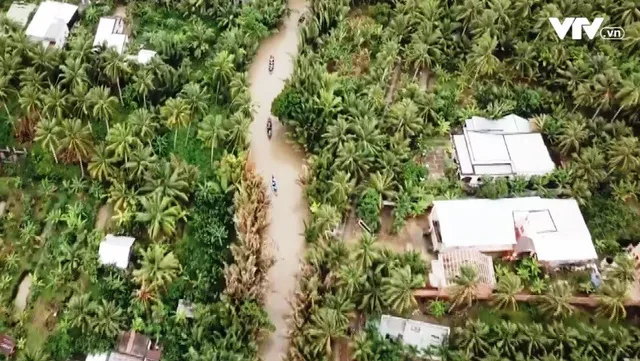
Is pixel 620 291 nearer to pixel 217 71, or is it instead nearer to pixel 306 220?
pixel 306 220

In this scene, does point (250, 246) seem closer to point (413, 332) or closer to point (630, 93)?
point (413, 332)

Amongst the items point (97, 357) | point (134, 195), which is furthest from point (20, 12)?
point (97, 357)

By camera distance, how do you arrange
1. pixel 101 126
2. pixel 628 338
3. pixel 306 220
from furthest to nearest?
pixel 101 126, pixel 306 220, pixel 628 338

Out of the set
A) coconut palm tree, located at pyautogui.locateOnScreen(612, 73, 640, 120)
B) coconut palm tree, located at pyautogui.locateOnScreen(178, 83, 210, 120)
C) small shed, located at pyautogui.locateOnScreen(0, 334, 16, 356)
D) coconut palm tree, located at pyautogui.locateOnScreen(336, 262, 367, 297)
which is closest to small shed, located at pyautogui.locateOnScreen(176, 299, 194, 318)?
coconut palm tree, located at pyautogui.locateOnScreen(336, 262, 367, 297)

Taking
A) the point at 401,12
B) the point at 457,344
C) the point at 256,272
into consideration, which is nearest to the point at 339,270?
the point at 256,272

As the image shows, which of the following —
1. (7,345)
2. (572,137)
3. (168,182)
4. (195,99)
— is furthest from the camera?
(572,137)

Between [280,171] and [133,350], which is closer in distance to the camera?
[133,350]
